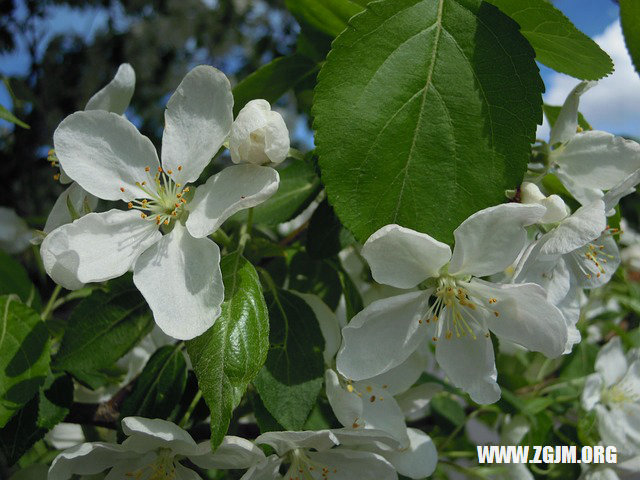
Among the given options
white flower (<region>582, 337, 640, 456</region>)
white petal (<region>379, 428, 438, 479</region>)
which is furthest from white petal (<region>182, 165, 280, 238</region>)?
white flower (<region>582, 337, 640, 456</region>)

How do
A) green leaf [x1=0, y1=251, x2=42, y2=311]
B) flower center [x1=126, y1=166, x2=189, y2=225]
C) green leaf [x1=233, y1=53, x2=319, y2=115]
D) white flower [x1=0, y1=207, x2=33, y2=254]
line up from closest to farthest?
1. flower center [x1=126, y1=166, x2=189, y2=225]
2. green leaf [x1=233, y1=53, x2=319, y2=115]
3. green leaf [x1=0, y1=251, x2=42, y2=311]
4. white flower [x1=0, y1=207, x2=33, y2=254]

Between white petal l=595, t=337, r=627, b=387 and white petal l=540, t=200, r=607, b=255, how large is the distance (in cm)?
64

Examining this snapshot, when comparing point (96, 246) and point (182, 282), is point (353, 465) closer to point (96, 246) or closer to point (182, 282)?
point (182, 282)

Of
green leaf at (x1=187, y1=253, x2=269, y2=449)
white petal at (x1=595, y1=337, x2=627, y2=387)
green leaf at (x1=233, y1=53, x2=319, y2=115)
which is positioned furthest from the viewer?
white petal at (x1=595, y1=337, x2=627, y2=387)

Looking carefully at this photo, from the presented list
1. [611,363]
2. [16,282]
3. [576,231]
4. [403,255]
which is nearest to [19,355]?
[16,282]

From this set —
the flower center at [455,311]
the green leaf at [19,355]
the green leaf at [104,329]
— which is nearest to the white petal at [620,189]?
the flower center at [455,311]

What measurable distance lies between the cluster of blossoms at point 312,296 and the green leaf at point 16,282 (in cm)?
32

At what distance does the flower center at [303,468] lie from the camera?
913 millimetres

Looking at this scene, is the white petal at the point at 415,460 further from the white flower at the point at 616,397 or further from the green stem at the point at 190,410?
the white flower at the point at 616,397

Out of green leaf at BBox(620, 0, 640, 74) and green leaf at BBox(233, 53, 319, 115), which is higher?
green leaf at BBox(620, 0, 640, 74)

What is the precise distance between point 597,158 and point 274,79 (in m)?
0.54

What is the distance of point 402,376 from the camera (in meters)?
1.05

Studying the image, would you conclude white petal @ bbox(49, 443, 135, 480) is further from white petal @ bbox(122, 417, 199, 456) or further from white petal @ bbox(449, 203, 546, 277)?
white petal @ bbox(449, 203, 546, 277)

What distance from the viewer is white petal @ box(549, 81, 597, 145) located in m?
0.97
